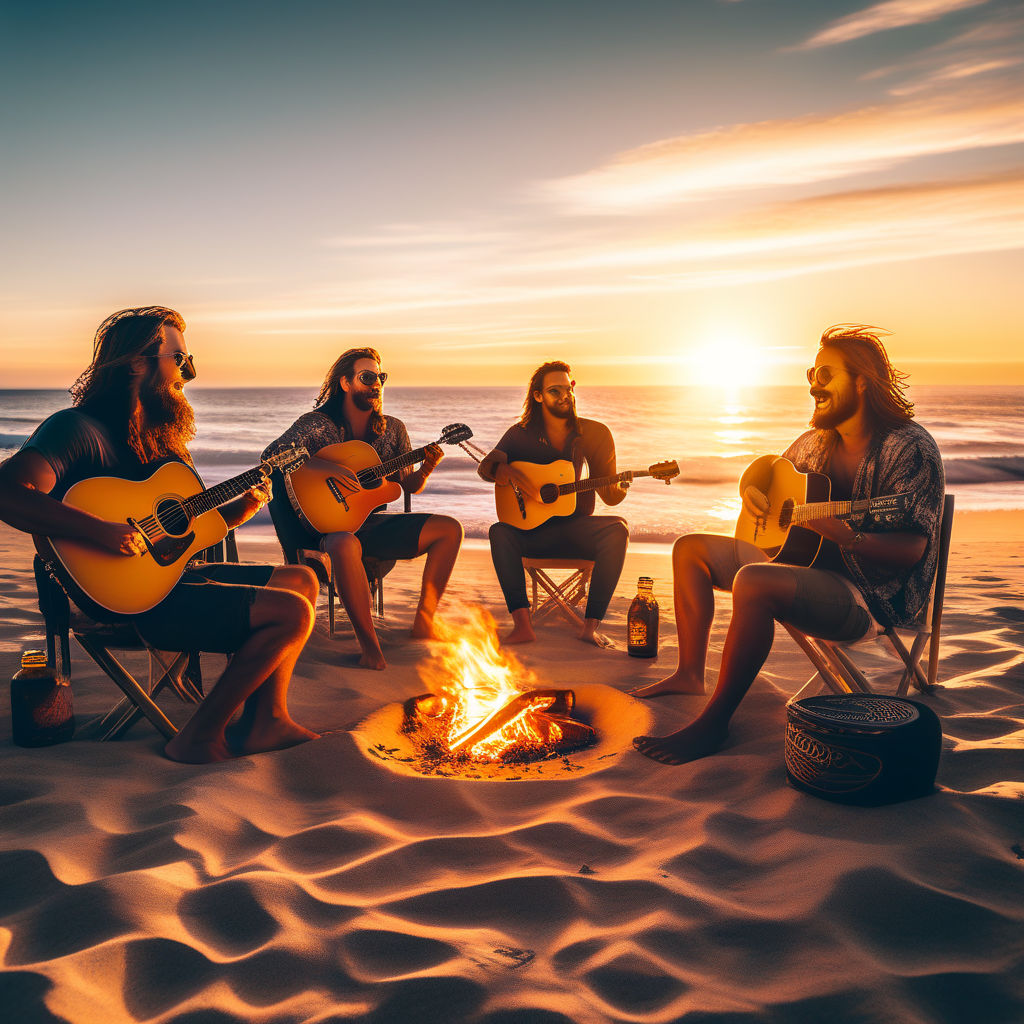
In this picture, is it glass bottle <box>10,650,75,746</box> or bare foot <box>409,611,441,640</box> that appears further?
bare foot <box>409,611,441,640</box>

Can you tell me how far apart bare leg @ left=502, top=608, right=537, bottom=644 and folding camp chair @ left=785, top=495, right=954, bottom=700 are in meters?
1.79

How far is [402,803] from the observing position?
2967 millimetres

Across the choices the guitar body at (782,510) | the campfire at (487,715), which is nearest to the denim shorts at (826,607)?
the guitar body at (782,510)

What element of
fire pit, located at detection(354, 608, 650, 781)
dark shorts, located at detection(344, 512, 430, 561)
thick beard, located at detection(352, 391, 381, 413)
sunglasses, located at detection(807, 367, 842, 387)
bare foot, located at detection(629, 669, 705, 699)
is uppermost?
sunglasses, located at detection(807, 367, 842, 387)

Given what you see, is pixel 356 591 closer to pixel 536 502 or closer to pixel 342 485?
pixel 342 485

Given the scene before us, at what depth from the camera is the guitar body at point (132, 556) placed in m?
3.15

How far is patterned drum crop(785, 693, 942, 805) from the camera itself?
108 inches

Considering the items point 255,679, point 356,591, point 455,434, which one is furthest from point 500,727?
point 455,434

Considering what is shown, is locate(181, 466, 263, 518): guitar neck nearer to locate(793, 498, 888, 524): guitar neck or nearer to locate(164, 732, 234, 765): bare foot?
locate(164, 732, 234, 765): bare foot

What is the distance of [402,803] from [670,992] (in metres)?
1.28

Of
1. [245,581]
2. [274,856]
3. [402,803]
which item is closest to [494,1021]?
[274,856]

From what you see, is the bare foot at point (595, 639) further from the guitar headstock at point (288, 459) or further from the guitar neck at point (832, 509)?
the guitar headstock at point (288, 459)

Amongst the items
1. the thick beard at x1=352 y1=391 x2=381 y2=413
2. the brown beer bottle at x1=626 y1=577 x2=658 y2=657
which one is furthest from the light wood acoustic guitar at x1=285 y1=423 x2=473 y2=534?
the brown beer bottle at x1=626 y1=577 x2=658 y2=657

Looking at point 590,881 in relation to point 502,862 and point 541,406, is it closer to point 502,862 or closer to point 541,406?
point 502,862
